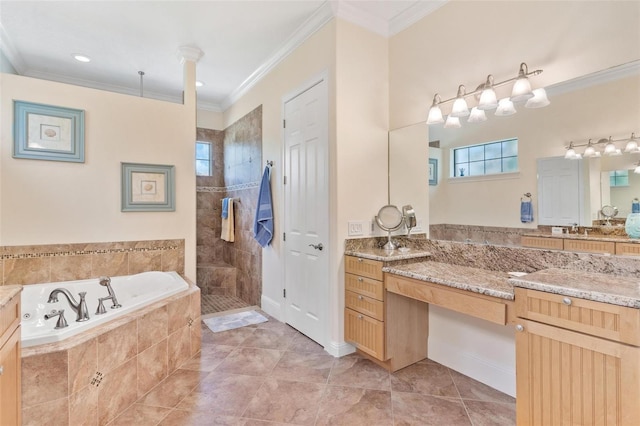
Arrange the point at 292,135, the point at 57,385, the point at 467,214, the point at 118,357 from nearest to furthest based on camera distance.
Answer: the point at 57,385, the point at 118,357, the point at 467,214, the point at 292,135

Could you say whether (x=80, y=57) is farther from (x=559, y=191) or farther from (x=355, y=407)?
(x=559, y=191)

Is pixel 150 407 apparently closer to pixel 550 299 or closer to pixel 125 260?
pixel 125 260

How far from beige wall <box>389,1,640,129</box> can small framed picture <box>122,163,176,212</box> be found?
2.25 meters

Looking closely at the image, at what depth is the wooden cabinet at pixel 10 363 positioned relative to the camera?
3.60 feet

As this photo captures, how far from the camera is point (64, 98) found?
→ 2.72 meters

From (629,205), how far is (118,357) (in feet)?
9.64

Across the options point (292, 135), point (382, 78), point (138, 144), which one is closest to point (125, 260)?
point (138, 144)

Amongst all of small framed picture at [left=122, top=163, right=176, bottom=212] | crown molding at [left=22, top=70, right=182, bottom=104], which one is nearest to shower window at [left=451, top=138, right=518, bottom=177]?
small framed picture at [left=122, top=163, right=176, bottom=212]

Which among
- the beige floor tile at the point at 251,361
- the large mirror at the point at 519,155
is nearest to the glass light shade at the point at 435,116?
the large mirror at the point at 519,155

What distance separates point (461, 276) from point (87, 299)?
284 centimetres

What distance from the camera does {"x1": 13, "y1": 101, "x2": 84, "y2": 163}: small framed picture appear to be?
2551mm

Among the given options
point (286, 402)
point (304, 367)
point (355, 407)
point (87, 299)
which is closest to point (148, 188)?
point (87, 299)

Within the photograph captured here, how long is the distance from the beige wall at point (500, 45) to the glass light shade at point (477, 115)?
20cm

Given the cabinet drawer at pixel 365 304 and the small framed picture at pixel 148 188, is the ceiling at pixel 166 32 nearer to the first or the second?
the small framed picture at pixel 148 188
